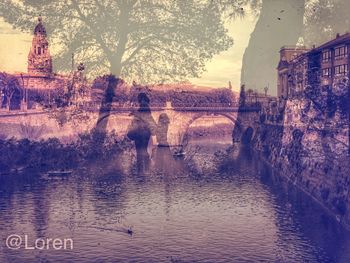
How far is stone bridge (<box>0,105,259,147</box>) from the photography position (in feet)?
280

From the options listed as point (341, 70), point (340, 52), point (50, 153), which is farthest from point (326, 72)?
point (50, 153)

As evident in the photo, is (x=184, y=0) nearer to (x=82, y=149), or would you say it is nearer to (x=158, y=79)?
(x=158, y=79)

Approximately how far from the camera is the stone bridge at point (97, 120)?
8531cm

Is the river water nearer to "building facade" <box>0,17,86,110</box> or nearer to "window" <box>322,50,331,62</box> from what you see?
"window" <box>322,50,331,62</box>

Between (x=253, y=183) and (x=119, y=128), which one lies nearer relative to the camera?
(x=253, y=183)

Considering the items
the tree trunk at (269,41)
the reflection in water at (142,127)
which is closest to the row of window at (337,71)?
the reflection in water at (142,127)

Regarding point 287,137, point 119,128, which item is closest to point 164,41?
point 287,137

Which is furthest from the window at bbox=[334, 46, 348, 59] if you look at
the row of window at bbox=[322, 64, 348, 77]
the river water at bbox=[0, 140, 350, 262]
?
the river water at bbox=[0, 140, 350, 262]

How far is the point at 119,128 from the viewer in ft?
354

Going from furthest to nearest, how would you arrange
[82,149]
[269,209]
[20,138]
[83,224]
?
[82,149] → [20,138] → [269,209] → [83,224]

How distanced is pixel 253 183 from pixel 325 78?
80.3ft

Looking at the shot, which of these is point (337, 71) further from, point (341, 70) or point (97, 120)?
point (97, 120)

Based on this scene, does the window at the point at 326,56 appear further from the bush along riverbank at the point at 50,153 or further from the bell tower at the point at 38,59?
the bell tower at the point at 38,59

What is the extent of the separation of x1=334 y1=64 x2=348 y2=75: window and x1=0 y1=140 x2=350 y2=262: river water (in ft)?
65.1
